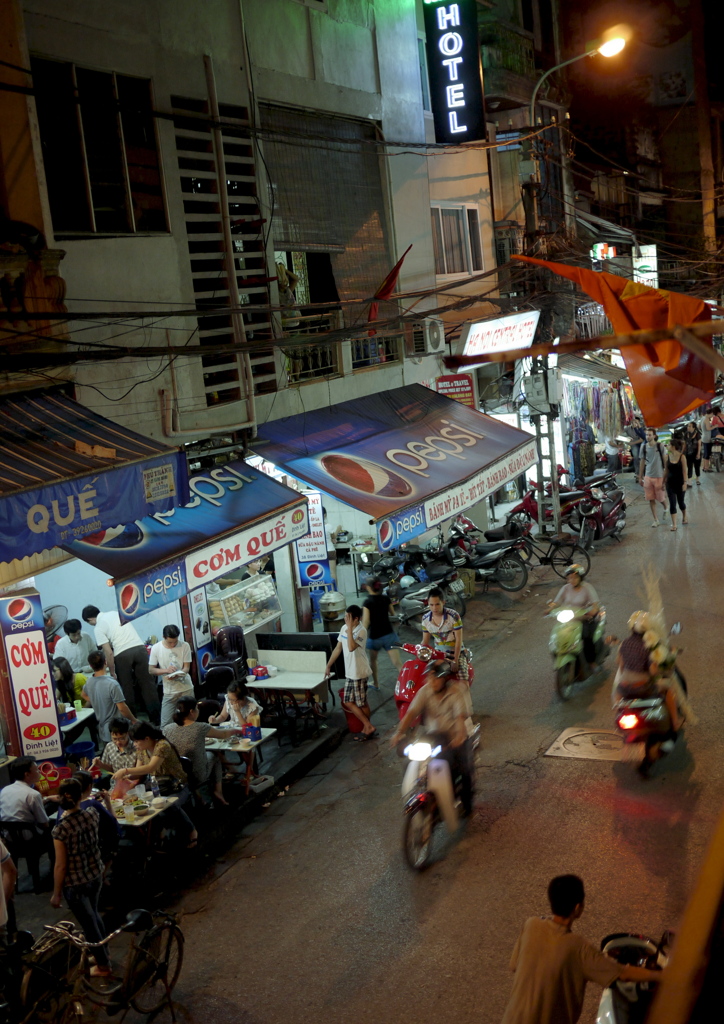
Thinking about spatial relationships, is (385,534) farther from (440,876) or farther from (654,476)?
(654,476)

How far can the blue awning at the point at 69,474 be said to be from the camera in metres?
7.95

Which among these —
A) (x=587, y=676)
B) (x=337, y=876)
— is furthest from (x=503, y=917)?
(x=587, y=676)

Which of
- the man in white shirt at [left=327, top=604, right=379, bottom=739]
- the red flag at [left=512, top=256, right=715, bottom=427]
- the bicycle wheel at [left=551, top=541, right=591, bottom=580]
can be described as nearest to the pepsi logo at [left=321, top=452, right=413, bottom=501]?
the man in white shirt at [left=327, top=604, right=379, bottom=739]

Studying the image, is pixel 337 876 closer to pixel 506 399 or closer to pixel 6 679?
pixel 6 679

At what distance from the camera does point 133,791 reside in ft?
28.9

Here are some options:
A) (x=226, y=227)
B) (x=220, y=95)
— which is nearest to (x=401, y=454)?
(x=226, y=227)

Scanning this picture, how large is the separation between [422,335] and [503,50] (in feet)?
23.0

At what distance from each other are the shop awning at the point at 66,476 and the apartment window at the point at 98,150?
87.4 inches

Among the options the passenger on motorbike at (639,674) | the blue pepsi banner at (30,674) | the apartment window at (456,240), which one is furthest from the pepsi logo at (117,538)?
the apartment window at (456,240)

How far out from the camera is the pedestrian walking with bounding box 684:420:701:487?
24719mm

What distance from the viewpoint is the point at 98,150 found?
35.1 ft

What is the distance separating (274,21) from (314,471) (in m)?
6.81

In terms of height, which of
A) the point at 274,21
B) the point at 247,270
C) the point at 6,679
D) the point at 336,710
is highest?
the point at 274,21

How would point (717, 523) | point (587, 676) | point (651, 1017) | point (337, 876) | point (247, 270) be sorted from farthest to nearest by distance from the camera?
point (717, 523)
point (247, 270)
point (587, 676)
point (337, 876)
point (651, 1017)
